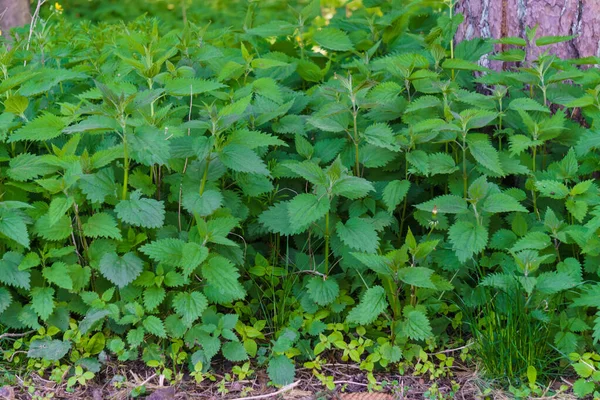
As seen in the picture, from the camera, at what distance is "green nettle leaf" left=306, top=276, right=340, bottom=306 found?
3143 mm

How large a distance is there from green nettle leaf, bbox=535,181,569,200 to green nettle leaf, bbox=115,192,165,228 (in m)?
1.53

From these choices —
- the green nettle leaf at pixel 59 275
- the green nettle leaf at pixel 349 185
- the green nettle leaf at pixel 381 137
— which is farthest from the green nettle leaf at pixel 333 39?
the green nettle leaf at pixel 59 275

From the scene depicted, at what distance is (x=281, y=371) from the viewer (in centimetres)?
300

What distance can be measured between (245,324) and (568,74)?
1.79m

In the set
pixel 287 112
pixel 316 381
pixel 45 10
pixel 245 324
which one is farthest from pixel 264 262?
pixel 45 10

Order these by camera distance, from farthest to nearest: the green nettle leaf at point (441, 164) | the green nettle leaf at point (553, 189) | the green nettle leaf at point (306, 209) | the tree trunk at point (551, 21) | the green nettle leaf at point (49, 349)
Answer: the tree trunk at point (551, 21), the green nettle leaf at point (441, 164), the green nettle leaf at point (553, 189), the green nettle leaf at point (49, 349), the green nettle leaf at point (306, 209)

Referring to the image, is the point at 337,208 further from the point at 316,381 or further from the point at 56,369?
the point at 56,369

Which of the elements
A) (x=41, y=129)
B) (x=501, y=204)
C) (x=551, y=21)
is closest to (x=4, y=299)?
(x=41, y=129)

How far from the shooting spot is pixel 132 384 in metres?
3.00

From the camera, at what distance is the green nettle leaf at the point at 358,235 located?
120 inches

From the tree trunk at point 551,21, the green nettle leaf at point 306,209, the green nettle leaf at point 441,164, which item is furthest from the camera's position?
the tree trunk at point 551,21

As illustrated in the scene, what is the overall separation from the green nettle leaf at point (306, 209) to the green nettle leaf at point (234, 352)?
1.71 feet

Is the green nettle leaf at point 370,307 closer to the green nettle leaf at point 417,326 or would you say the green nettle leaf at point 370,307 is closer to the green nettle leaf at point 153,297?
the green nettle leaf at point 417,326

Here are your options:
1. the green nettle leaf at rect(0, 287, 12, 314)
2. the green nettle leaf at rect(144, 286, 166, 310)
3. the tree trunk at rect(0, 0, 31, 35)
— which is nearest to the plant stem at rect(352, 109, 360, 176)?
the green nettle leaf at rect(144, 286, 166, 310)
